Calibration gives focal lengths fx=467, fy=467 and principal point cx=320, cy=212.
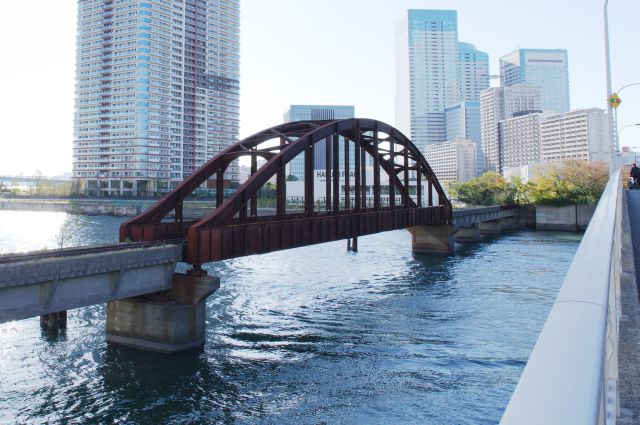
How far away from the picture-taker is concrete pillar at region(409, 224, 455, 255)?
7494 cm

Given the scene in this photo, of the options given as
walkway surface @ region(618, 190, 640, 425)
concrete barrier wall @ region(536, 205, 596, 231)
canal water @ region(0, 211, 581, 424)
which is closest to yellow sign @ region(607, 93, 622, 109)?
canal water @ region(0, 211, 581, 424)

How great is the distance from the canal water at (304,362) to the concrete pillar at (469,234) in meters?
47.4

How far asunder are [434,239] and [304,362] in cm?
5443

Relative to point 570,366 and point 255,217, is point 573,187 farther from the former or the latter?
point 570,366

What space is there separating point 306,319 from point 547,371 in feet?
108

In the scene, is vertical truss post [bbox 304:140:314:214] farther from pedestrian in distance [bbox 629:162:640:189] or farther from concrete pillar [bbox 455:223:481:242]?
concrete pillar [bbox 455:223:481:242]

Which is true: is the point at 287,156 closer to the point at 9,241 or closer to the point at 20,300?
the point at 20,300

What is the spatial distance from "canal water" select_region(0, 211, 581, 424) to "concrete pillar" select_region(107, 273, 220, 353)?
788 millimetres

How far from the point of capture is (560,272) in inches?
2058

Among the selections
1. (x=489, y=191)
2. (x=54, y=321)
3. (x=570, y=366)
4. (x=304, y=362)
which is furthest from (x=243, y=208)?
(x=489, y=191)

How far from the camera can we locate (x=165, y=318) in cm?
2583

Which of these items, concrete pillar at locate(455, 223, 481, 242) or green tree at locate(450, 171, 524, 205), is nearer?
concrete pillar at locate(455, 223, 481, 242)

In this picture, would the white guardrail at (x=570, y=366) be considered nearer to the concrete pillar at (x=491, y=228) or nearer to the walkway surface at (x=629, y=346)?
the walkway surface at (x=629, y=346)

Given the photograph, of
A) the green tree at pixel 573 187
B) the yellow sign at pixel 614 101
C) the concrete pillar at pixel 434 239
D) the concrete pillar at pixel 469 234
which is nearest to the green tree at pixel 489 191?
the green tree at pixel 573 187
